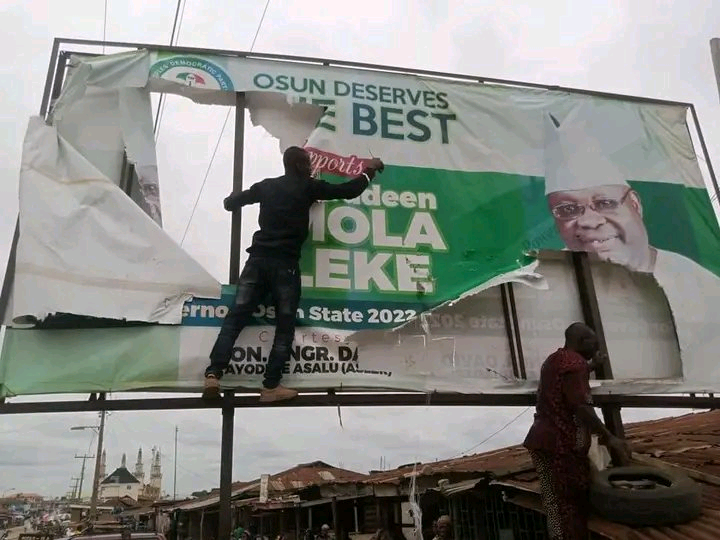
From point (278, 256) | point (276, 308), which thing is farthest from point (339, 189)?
point (276, 308)

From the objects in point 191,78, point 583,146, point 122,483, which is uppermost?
point 191,78

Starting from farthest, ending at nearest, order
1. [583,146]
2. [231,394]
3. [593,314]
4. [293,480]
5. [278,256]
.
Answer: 1. [293,480]
2. [583,146]
3. [593,314]
4. [278,256]
5. [231,394]

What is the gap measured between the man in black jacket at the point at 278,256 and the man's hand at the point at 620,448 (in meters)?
2.04

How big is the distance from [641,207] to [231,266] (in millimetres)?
3580

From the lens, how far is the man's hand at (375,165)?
490 cm

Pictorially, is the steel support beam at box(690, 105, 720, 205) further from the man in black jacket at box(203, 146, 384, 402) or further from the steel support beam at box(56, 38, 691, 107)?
the man in black jacket at box(203, 146, 384, 402)

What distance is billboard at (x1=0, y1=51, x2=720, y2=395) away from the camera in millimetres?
4230

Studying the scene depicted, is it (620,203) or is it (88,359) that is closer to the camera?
(88,359)

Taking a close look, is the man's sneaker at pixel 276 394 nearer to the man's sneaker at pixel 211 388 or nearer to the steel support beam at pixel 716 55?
the man's sneaker at pixel 211 388

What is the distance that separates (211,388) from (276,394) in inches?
16.4

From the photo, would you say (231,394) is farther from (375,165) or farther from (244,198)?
(375,165)

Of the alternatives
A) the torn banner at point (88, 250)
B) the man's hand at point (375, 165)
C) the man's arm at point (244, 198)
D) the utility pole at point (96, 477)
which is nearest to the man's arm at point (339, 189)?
the man's hand at point (375, 165)

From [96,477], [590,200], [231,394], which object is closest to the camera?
[231,394]

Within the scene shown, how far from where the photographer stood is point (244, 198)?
15.1 feet
